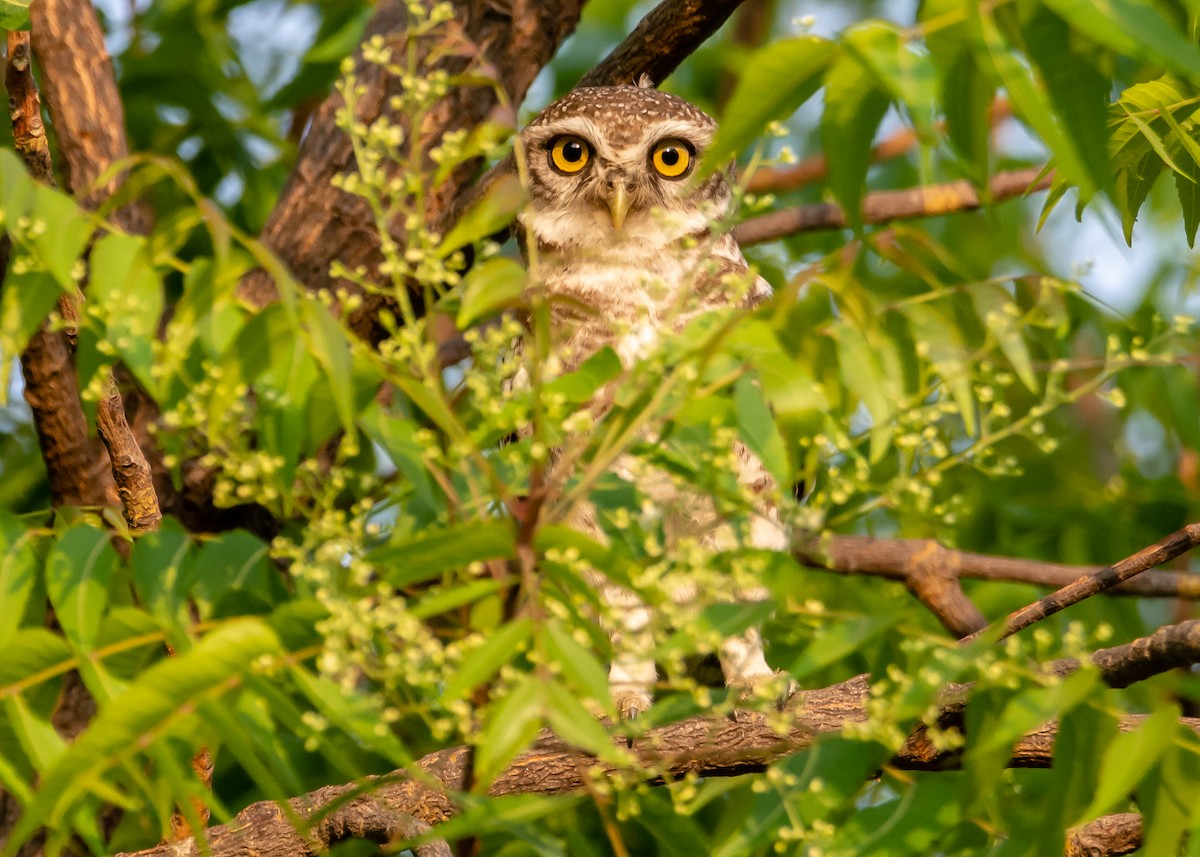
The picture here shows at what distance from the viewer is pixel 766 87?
1.61 m

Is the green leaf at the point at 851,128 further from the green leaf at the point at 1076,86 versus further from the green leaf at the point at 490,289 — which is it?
the green leaf at the point at 490,289

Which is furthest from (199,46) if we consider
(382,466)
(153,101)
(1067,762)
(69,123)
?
(1067,762)

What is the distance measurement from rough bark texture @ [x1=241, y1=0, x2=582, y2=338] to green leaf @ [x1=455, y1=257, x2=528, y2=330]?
2.18 m

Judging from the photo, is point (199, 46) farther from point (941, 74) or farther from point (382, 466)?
point (941, 74)

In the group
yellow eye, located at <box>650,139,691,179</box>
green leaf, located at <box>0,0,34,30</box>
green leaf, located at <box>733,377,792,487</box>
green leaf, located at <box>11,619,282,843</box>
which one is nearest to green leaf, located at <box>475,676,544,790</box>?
green leaf, located at <box>11,619,282,843</box>

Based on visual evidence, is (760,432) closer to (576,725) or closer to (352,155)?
(576,725)

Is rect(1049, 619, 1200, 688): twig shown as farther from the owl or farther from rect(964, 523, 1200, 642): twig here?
the owl

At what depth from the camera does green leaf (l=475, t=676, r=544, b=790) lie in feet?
4.60

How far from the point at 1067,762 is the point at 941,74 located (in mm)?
887

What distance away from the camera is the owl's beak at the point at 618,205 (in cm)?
411

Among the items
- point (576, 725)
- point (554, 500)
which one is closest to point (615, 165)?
point (554, 500)

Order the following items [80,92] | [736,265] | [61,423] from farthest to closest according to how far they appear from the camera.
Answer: [736,265] < [80,92] < [61,423]

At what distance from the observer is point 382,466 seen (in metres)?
5.00

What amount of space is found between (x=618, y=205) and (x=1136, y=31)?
8.84ft
